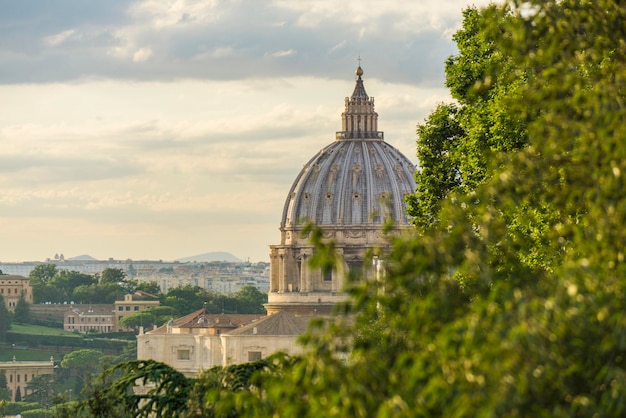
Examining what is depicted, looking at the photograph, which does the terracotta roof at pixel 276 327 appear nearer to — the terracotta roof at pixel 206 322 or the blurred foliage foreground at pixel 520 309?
the terracotta roof at pixel 206 322

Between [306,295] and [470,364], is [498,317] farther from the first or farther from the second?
[306,295]

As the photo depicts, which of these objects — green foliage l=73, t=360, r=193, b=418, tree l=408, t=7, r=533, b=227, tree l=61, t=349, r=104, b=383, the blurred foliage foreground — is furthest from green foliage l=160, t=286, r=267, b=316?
the blurred foliage foreground

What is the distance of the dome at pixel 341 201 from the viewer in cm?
14562

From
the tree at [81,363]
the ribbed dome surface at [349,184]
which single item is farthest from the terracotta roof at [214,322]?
the tree at [81,363]

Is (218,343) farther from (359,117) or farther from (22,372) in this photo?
(22,372)

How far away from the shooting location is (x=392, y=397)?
1272cm

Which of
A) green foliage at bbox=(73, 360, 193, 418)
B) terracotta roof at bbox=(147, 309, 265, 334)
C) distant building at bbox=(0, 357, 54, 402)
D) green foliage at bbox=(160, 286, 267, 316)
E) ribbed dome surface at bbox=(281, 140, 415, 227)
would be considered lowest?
green foliage at bbox=(73, 360, 193, 418)

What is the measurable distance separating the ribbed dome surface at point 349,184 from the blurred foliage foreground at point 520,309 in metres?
133

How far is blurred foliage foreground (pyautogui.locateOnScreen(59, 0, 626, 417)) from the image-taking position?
482 inches

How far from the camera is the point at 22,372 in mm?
167000

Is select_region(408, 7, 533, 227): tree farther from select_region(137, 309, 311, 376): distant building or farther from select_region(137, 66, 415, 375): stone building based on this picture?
select_region(137, 66, 415, 375): stone building

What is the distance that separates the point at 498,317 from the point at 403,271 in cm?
103

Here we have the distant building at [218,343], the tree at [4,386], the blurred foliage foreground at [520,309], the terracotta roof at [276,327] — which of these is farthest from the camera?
the tree at [4,386]

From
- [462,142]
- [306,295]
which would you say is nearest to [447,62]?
[462,142]
